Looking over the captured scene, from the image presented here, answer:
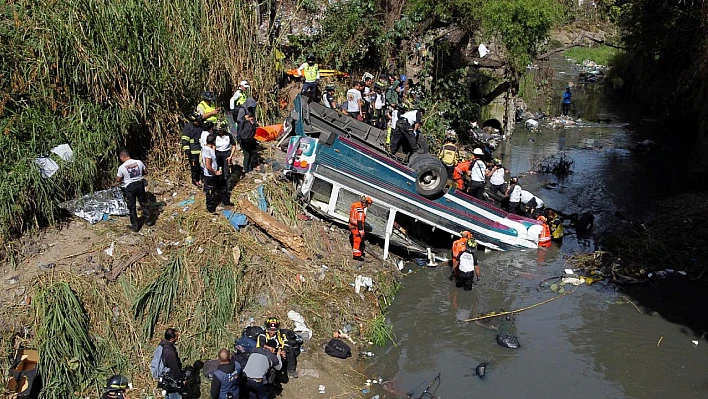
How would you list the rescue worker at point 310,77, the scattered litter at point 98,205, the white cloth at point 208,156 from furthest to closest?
the rescue worker at point 310,77, the scattered litter at point 98,205, the white cloth at point 208,156

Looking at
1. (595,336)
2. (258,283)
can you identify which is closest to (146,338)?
(258,283)

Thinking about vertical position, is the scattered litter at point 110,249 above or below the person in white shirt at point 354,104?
below

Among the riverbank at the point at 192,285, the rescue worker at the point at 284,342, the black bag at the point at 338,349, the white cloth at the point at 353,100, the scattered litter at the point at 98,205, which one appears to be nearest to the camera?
the rescue worker at the point at 284,342

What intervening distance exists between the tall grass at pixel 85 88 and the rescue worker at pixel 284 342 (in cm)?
426

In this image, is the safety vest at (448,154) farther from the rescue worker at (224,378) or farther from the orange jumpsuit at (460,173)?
the rescue worker at (224,378)

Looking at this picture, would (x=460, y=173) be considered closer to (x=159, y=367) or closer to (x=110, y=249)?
(x=110, y=249)

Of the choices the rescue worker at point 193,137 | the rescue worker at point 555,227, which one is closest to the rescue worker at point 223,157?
the rescue worker at point 193,137

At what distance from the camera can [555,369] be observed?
9.22 m

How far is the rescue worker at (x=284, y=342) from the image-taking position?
8179mm

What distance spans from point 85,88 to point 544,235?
9.39 meters

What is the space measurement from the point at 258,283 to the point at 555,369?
4.76m

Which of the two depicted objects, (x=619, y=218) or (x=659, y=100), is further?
(x=659, y=100)

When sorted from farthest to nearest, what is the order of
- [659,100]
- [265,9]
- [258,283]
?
[659,100]
[265,9]
[258,283]

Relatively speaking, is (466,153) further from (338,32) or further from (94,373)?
(94,373)
